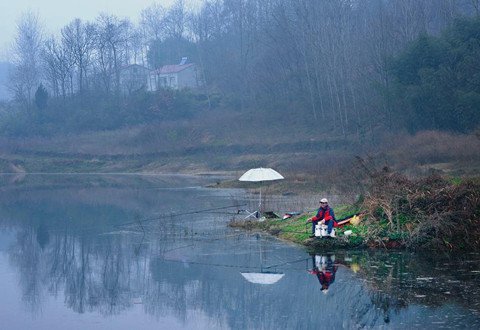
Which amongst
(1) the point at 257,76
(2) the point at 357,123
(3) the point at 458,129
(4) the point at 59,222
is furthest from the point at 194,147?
(4) the point at 59,222

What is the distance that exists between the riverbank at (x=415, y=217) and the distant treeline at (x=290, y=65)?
77.6 ft

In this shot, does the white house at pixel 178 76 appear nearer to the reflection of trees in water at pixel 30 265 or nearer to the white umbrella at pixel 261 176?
the reflection of trees in water at pixel 30 265

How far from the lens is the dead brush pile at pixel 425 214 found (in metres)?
19.8

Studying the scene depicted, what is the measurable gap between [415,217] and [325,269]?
11.4ft

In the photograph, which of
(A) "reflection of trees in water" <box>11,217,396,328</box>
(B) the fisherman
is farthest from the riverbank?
(A) "reflection of trees in water" <box>11,217,396,328</box>

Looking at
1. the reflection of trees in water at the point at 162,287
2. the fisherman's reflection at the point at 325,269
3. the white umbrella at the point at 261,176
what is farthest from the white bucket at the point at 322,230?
the white umbrella at the point at 261,176

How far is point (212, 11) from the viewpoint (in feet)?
341

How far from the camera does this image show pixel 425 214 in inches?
802

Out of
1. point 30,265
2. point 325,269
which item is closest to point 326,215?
point 325,269

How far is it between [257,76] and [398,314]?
64.1 m

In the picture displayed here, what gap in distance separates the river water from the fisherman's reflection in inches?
1.1

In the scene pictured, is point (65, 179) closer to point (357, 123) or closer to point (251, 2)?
point (357, 123)

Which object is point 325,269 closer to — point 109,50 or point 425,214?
point 425,214

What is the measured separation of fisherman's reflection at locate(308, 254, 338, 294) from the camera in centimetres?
1694
